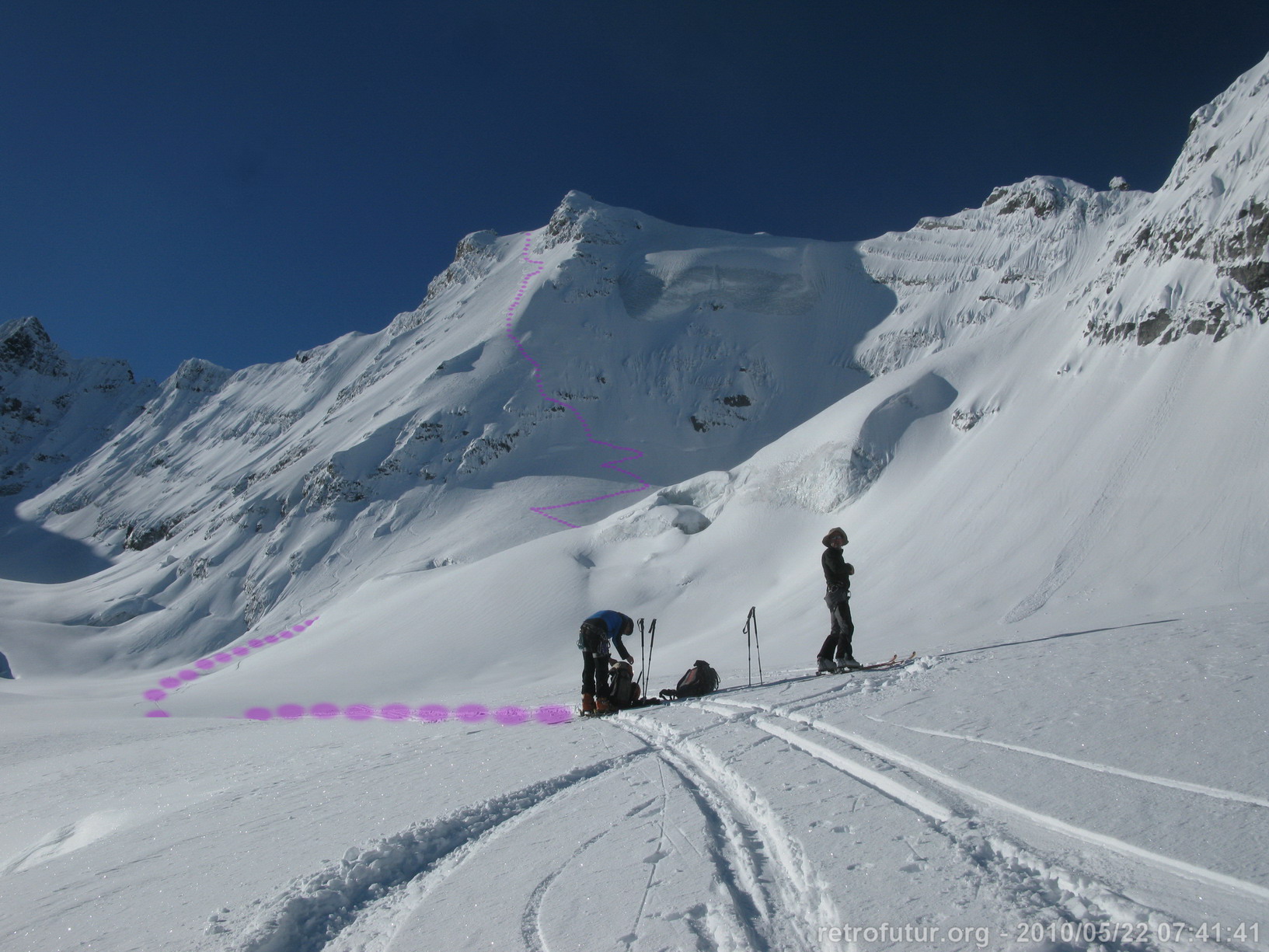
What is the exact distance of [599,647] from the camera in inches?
349

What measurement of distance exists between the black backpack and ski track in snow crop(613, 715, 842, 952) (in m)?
4.38

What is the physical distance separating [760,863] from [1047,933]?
116 centimetres

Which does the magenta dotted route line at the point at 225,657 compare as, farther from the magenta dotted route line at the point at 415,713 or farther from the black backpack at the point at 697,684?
the black backpack at the point at 697,684

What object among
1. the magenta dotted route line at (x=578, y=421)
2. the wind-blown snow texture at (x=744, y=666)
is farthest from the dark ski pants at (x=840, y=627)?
the magenta dotted route line at (x=578, y=421)

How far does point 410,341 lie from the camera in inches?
3327

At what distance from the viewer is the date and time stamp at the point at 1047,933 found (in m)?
2.09

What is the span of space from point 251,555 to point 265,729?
173ft

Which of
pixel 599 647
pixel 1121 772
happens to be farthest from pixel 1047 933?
pixel 599 647

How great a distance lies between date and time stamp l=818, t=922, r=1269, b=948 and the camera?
2.09 meters

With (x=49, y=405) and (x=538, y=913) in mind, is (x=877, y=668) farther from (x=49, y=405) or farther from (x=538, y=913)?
(x=49, y=405)

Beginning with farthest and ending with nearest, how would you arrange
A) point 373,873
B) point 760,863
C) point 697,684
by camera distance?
point 697,684, point 373,873, point 760,863

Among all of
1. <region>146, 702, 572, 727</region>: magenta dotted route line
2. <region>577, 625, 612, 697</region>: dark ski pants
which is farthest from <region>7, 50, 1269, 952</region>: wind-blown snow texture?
<region>577, 625, 612, 697</region>: dark ski pants

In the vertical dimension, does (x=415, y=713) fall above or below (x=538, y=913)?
below

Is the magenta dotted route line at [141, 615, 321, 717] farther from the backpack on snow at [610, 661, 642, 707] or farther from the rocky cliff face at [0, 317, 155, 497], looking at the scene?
the rocky cliff face at [0, 317, 155, 497]
